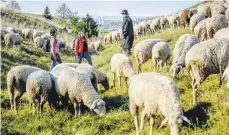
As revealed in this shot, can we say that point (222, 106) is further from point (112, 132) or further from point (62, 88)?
point (62, 88)

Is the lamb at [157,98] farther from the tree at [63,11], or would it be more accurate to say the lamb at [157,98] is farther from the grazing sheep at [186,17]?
the tree at [63,11]

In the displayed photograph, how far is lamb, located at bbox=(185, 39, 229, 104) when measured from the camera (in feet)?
30.4

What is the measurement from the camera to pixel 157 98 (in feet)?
25.1

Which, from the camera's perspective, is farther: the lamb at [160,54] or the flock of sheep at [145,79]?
the lamb at [160,54]

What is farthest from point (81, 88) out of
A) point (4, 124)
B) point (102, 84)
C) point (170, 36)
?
point (170, 36)

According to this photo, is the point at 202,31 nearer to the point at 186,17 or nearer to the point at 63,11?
the point at 186,17

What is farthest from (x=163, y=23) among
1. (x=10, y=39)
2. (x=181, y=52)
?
(x=181, y=52)

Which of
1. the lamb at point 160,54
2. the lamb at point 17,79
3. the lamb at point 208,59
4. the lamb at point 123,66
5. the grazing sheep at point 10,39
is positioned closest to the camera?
the lamb at point 208,59

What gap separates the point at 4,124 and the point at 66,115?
5.99 ft

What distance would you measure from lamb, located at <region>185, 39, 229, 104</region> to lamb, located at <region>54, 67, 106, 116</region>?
2.88 metres

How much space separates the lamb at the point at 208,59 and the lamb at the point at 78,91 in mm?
2879

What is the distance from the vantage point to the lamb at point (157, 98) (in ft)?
22.7

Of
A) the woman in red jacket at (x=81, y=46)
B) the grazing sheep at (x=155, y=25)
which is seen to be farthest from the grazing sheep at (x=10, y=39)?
the grazing sheep at (x=155, y=25)

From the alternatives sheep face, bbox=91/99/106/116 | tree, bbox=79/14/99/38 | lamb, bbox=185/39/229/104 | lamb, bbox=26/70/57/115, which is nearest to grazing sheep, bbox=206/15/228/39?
lamb, bbox=185/39/229/104
